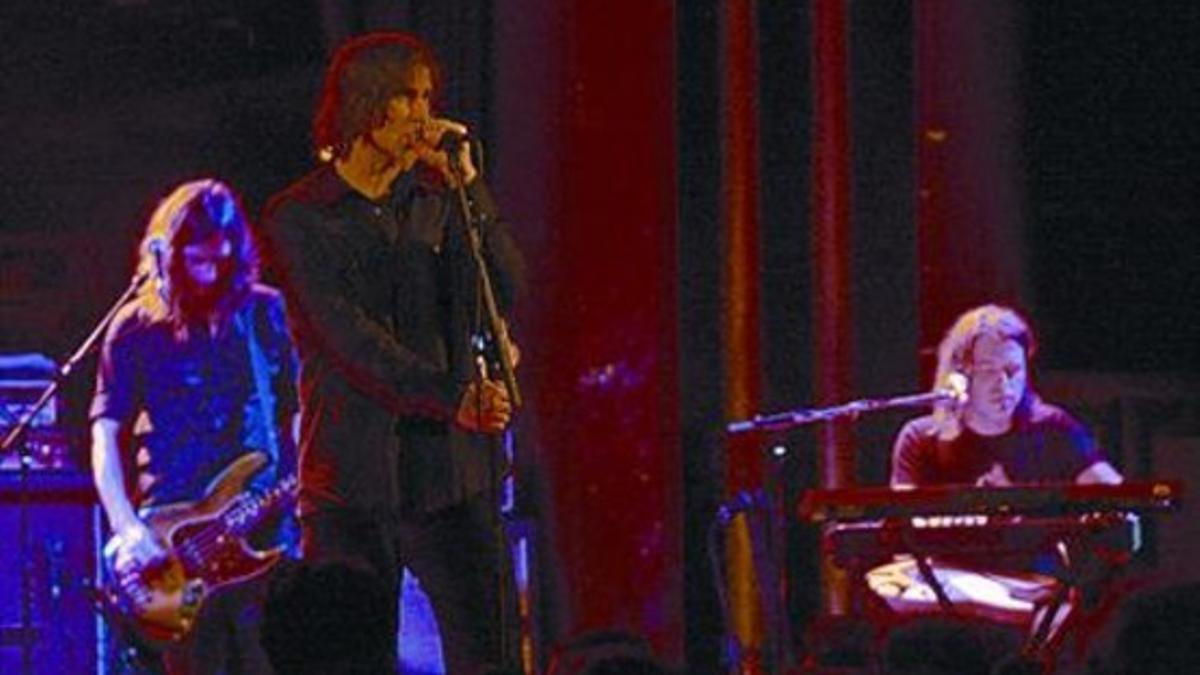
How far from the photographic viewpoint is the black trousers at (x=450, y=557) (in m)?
5.89

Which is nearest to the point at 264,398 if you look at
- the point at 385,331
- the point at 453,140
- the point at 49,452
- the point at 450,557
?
the point at 49,452

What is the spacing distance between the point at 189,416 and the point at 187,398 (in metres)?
0.06

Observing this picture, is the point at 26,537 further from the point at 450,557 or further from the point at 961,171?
the point at 961,171

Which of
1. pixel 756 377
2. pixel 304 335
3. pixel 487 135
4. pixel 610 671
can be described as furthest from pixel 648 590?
pixel 610 671

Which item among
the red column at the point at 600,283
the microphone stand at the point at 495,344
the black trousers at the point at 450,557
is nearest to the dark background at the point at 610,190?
the red column at the point at 600,283

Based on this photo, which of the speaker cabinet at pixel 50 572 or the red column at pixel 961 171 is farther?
the red column at pixel 961 171

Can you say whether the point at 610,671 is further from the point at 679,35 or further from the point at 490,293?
the point at 679,35

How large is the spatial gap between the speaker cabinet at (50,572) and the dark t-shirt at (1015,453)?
2.77 meters

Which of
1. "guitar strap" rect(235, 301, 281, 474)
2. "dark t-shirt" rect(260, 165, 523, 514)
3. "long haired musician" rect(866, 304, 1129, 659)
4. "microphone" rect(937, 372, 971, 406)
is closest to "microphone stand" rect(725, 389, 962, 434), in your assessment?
"microphone" rect(937, 372, 971, 406)

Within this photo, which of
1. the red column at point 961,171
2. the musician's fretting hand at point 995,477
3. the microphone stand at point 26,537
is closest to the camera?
the microphone stand at point 26,537

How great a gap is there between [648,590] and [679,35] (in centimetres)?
213

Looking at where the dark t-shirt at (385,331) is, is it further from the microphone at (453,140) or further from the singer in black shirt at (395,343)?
the microphone at (453,140)

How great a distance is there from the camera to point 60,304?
28.3ft

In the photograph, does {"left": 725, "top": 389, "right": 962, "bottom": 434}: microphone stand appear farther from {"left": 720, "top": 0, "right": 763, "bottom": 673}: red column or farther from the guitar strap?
{"left": 720, "top": 0, "right": 763, "bottom": 673}: red column
